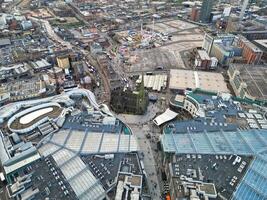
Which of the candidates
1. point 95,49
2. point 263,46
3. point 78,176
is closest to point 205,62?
point 263,46

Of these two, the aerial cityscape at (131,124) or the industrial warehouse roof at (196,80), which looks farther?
the industrial warehouse roof at (196,80)

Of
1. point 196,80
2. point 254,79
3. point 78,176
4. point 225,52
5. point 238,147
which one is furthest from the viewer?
point 225,52

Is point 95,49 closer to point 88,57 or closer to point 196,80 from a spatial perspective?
point 88,57

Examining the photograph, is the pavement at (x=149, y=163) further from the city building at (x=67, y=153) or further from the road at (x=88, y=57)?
the road at (x=88, y=57)

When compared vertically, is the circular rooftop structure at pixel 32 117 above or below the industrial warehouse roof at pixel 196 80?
above

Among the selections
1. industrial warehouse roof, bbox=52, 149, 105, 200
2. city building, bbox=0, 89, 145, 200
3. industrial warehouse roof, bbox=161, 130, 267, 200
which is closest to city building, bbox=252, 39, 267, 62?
industrial warehouse roof, bbox=161, 130, 267, 200

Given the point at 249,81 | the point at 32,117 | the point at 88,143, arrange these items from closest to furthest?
1. the point at 88,143
2. the point at 32,117
3. the point at 249,81

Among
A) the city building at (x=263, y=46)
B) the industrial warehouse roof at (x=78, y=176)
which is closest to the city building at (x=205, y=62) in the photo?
the city building at (x=263, y=46)
